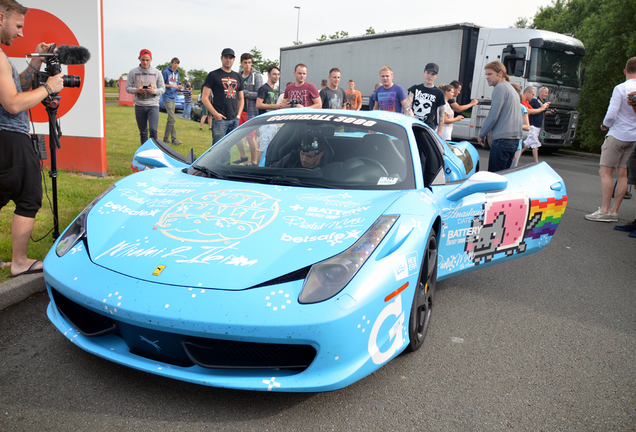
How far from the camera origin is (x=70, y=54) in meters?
3.57

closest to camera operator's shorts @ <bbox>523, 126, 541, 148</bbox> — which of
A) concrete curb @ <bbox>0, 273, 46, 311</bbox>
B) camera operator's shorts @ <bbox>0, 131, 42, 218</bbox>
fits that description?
camera operator's shorts @ <bbox>0, 131, 42, 218</bbox>

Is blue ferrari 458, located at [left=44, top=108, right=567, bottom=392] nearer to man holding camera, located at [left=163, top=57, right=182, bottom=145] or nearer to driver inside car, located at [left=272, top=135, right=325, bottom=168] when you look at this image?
driver inside car, located at [left=272, top=135, right=325, bottom=168]

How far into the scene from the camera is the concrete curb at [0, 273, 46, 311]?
3119 mm

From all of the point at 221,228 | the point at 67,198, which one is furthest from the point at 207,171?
the point at 67,198

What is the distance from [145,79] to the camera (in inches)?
331

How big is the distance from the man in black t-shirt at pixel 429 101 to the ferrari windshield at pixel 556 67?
7946 millimetres

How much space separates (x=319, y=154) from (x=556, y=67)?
1388cm

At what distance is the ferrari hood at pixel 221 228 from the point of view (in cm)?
213

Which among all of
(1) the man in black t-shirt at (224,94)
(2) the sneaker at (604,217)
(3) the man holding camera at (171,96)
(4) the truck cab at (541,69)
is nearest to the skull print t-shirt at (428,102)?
(2) the sneaker at (604,217)

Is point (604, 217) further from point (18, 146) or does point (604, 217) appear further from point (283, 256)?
point (18, 146)

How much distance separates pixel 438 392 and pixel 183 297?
1.30m

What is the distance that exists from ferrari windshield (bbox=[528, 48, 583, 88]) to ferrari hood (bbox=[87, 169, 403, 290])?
13314mm

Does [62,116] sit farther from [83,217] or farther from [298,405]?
[298,405]
